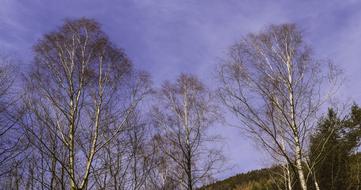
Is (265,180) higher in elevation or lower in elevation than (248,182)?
lower

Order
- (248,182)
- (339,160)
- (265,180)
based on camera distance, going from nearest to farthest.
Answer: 1. (339,160)
2. (265,180)
3. (248,182)

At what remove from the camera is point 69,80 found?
9.09 meters

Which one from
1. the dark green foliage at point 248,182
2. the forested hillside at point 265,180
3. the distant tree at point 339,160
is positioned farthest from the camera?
the dark green foliage at point 248,182

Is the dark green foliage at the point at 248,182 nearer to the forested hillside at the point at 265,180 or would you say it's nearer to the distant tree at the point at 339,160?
the forested hillside at the point at 265,180

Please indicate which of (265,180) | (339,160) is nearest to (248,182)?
(265,180)

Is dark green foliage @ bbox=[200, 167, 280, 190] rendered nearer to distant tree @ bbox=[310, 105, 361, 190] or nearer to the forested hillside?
the forested hillside

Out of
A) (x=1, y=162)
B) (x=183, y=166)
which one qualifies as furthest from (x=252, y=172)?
(x=1, y=162)

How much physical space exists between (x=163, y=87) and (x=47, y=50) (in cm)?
603

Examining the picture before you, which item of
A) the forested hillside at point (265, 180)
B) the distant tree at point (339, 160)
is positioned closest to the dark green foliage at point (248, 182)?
the forested hillside at point (265, 180)

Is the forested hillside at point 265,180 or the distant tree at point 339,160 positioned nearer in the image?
the forested hillside at point 265,180

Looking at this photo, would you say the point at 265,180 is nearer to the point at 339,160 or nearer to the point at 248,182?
the point at 248,182

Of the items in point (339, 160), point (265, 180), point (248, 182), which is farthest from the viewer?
point (248, 182)

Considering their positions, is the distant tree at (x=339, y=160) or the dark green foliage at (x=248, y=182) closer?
the distant tree at (x=339, y=160)

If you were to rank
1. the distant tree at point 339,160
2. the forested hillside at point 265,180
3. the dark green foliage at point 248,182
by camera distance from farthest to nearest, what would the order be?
the dark green foliage at point 248,182 → the distant tree at point 339,160 → the forested hillside at point 265,180
